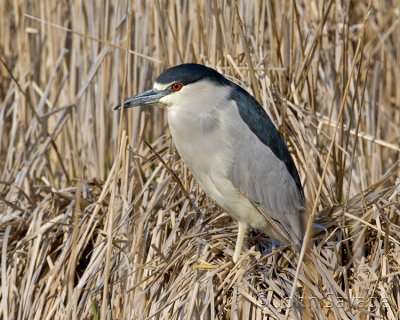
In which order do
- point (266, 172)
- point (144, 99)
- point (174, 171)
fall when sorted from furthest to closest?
point (174, 171) < point (266, 172) < point (144, 99)

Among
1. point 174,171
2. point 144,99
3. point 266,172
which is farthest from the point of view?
point 174,171

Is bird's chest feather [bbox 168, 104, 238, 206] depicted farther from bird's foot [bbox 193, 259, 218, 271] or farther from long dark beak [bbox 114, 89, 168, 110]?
bird's foot [bbox 193, 259, 218, 271]

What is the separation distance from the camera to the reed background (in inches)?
81.5

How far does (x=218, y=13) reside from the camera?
2.37 m

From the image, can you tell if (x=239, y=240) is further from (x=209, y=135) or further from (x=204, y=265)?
(x=209, y=135)

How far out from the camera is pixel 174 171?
8.51ft

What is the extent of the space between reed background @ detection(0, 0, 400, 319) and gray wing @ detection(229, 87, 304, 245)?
100 mm

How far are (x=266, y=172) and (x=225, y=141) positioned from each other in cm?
23

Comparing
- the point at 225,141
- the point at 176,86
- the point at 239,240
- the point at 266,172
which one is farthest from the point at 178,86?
the point at 239,240

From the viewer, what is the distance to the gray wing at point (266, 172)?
221 cm

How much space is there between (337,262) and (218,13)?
113 cm

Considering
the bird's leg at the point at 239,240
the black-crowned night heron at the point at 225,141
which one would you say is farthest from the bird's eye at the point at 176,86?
the bird's leg at the point at 239,240

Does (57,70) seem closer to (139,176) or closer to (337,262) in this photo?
(139,176)

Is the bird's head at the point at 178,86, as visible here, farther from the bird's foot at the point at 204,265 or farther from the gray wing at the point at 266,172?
the bird's foot at the point at 204,265
